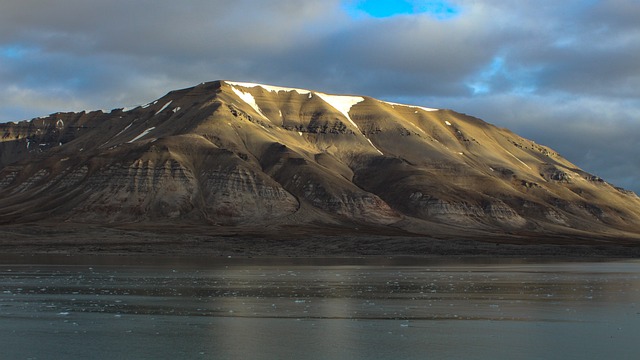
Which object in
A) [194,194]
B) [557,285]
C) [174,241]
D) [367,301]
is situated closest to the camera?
[367,301]

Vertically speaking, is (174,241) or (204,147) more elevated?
(204,147)

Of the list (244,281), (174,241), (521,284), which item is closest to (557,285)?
(521,284)

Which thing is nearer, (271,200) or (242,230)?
(242,230)

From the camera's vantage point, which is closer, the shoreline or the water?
the water

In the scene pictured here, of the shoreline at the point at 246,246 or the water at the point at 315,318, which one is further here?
the shoreline at the point at 246,246

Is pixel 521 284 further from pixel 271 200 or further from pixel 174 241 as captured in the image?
pixel 271 200

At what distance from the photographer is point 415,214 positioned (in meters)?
192

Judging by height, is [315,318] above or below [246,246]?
below

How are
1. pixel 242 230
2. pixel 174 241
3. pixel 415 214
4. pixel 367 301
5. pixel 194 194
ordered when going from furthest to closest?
pixel 415 214 < pixel 194 194 < pixel 242 230 < pixel 174 241 < pixel 367 301

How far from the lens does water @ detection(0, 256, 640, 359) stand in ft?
94.2

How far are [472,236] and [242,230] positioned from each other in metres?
46.4

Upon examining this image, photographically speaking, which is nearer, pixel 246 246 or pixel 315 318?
pixel 315 318

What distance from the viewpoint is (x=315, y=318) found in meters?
37.1

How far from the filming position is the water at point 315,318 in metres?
28.7
